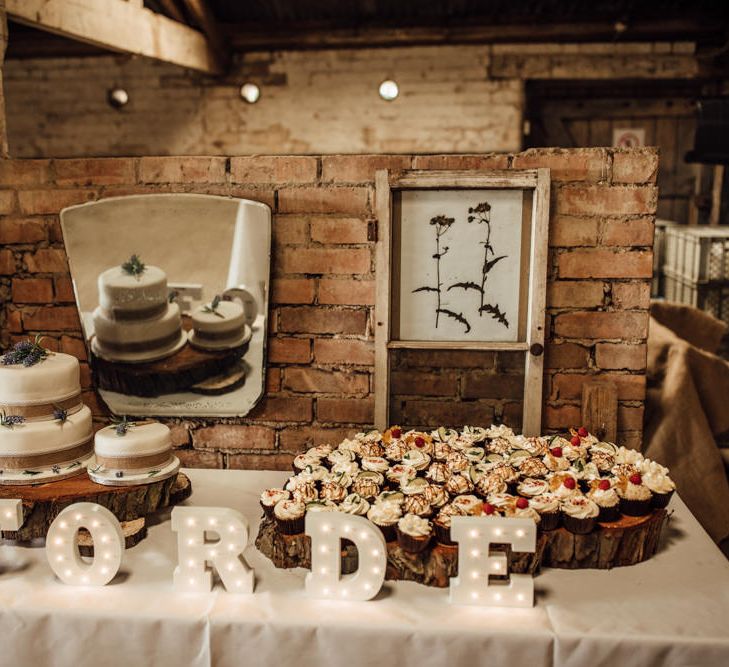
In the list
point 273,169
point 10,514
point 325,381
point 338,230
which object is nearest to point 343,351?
point 325,381

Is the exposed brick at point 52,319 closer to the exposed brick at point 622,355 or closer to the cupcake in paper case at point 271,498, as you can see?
the cupcake in paper case at point 271,498

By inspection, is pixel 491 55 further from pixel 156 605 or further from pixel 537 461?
pixel 156 605

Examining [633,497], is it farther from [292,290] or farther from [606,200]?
[292,290]

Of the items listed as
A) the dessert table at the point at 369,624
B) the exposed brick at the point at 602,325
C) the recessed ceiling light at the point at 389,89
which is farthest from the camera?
the recessed ceiling light at the point at 389,89

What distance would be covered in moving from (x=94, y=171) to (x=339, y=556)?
1419mm

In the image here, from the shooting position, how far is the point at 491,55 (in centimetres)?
561

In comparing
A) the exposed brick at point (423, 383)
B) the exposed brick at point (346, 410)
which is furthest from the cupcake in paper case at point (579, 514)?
the exposed brick at point (346, 410)

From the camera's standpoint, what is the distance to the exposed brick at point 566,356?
2.29 m

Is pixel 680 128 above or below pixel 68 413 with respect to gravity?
above

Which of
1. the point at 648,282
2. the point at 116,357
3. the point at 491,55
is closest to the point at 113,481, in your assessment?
the point at 116,357

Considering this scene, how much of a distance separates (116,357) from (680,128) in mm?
5538

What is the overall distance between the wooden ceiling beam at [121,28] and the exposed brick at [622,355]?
2573mm

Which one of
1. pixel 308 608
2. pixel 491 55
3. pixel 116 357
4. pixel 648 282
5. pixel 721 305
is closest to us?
pixel 308 608

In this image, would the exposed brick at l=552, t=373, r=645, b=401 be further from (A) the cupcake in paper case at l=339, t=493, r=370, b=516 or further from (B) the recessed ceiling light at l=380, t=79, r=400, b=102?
(B) the recessed ceiling light at l=380, t=79, r=400, b=102
